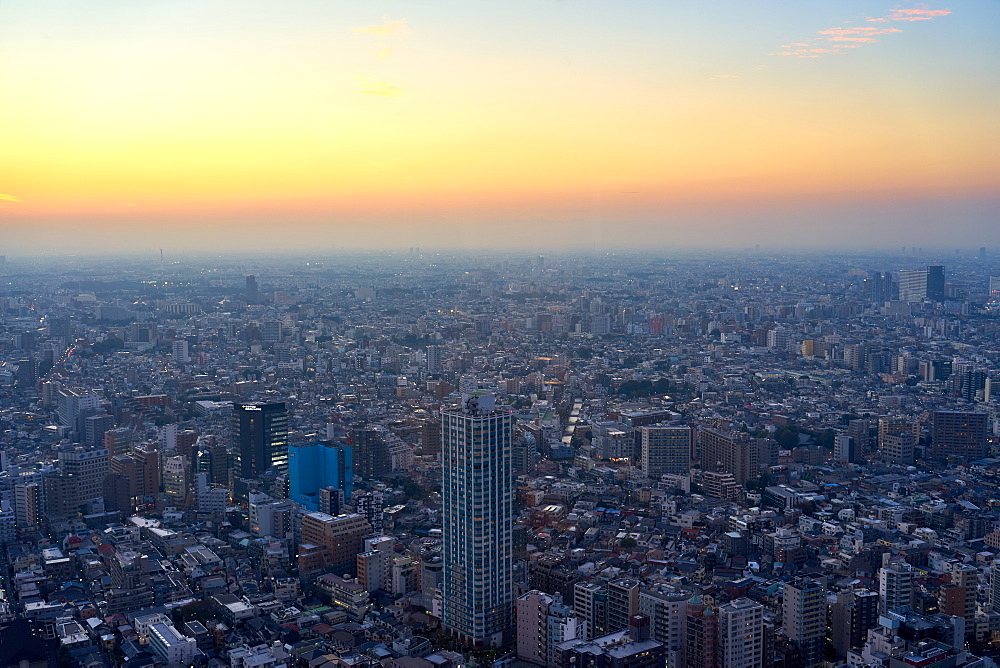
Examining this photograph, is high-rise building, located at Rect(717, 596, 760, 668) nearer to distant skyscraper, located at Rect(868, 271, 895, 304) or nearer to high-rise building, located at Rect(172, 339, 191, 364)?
distant skyscraper, located at Rect(868, 271, 895, 304)

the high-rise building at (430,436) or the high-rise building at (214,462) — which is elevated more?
the high-rise building at (430,436)

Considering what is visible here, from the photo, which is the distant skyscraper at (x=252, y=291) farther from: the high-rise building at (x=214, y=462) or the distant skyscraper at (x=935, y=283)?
the distant skyscraper at (x=935, y=283)

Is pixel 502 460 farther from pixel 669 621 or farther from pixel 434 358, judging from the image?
pixel 434 358

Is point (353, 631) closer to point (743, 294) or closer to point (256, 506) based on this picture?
point (256, 506)

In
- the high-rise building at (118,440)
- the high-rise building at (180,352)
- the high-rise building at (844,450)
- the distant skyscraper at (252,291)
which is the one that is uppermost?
the distant skyscraper at (252,291)

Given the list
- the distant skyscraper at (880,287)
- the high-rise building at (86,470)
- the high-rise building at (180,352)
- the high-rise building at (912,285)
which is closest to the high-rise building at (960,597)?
the high-rise building at (86,470)

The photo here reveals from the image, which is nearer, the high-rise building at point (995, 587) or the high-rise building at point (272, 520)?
the high-rise building at point (995, 587)

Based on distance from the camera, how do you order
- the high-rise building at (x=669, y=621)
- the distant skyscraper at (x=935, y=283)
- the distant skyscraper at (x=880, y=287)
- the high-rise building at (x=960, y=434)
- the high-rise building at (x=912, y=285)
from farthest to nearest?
the distant skyscraper at (x=880, y=287)
the high-rise building at (x=912, y=285)
the distant skyscraper at (x=935, y=283)
the high-rise building at (x=960, y=434)
the high-rise building at (x=669, y=621)
